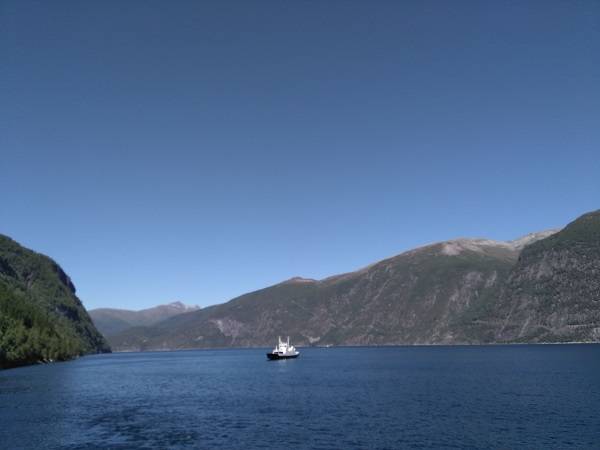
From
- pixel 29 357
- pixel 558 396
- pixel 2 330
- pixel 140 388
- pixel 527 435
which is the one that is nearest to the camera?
pixel 527 435

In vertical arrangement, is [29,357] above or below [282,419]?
above

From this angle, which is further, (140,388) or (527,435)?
(140,388)

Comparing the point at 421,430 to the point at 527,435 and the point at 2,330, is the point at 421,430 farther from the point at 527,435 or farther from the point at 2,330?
the point at 2,330

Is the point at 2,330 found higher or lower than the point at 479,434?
higher

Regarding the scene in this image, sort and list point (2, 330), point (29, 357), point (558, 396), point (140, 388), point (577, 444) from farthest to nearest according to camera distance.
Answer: point (29, 357), point (2, 330), point (140, 388), point (558, 396), point (577, 444)

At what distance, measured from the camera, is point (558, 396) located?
93.1 metres

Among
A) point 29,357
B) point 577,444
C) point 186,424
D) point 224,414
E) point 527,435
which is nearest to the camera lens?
point 577,444

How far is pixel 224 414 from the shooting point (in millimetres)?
79812

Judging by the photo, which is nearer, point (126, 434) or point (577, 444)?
point (577, 444)

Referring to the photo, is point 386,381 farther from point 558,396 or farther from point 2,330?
A: point 2,330

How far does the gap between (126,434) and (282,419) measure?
21584mm

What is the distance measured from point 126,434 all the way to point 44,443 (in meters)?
9.18

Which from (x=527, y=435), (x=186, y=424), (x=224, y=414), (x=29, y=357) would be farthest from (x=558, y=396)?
(x=29, y=357)

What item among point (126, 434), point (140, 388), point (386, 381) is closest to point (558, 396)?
point (386, 381)
